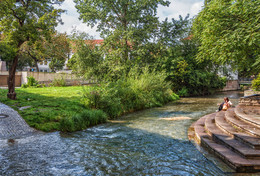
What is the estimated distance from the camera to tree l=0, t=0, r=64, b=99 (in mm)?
9742

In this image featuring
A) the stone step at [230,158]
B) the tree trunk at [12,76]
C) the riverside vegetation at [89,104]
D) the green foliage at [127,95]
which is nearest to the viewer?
the stone step at [230,158]

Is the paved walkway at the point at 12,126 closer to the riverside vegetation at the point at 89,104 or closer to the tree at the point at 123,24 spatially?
the riverside vegetation at the point at 89,104

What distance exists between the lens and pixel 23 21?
409 inches

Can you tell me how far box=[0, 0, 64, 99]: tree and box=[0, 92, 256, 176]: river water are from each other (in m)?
5.74

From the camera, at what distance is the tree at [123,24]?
2072cm

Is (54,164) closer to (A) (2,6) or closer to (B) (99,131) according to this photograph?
(B) (99,131)

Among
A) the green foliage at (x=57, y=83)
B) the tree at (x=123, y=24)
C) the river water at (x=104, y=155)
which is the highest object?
the tree at (x=123, y=24)

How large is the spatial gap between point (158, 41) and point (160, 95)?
25.9ft

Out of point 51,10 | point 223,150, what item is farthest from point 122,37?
point 223,150

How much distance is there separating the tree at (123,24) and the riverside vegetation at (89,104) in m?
5.28

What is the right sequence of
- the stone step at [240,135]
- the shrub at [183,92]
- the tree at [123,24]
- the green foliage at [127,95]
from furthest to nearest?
the shrub at [183,92] < the tree at [123,24] < the green foliage at [127,95] < the stone step at [240,135]

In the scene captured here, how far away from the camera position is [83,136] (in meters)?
7.05

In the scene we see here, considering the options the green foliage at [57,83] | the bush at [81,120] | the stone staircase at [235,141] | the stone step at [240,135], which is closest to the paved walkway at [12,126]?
the bush at [81,120]

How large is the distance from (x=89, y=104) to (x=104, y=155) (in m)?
5.84
